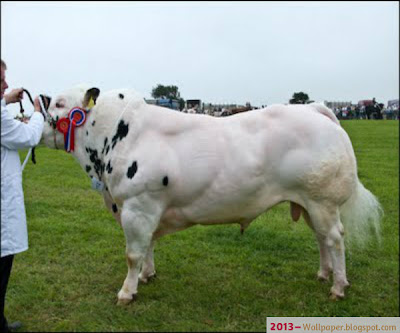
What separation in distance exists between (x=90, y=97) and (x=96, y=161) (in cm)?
64

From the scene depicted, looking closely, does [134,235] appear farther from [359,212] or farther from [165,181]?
[359,212]

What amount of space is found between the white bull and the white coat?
945mm

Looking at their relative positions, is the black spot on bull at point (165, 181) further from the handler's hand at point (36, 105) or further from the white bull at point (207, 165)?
the handler's hand at point (36, 105)

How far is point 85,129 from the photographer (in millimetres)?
4254

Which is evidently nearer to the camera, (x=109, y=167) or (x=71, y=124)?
(x=109, y=167)

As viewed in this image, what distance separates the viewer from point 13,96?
3.62 meters

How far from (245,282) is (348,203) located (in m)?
1.40

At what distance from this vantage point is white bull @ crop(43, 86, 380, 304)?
3.95 meters

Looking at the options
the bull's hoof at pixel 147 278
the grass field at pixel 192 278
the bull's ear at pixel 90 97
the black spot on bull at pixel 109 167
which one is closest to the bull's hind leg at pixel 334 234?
the grass field at pixel 192 278

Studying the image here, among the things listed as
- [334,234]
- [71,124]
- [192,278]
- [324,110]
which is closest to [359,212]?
[334,234]

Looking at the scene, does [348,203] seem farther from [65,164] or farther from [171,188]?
[65,164]

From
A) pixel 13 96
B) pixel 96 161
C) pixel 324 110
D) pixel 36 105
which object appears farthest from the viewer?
pixel 324 110

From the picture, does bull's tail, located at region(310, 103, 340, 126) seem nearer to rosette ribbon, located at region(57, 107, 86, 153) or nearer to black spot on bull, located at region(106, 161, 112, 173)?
black spot on bull, located at region(106, 161, 112, 173)

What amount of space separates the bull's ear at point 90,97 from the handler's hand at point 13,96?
0.66 m
